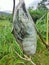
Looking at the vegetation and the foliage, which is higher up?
the foliage

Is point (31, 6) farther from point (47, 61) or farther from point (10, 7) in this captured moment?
point (47, 61)

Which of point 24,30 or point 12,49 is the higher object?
point 24,30

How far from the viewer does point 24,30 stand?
5.50 feet

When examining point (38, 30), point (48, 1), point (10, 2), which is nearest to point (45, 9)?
point (48, 1)

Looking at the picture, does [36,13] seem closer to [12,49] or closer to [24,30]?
[24,30]

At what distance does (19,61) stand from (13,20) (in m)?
0.30

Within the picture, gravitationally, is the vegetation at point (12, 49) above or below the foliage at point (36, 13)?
below

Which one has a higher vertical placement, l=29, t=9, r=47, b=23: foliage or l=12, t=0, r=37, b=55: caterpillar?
l=29, t=9, r=47, b=23: foliage

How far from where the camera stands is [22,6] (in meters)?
1.67

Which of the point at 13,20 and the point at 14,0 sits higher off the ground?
the point at 14,0

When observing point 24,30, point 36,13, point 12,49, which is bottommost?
point 12,49

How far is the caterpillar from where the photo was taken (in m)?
1.66

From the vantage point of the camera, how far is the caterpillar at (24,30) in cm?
166

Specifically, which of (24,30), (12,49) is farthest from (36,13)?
(12,49)
